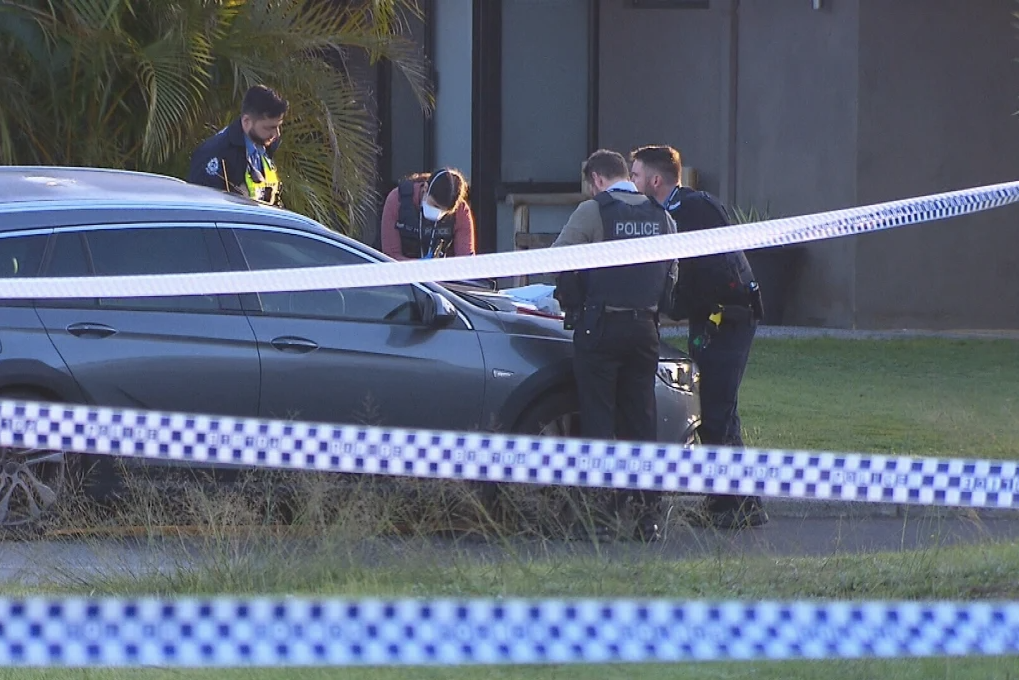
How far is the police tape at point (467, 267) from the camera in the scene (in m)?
5.29

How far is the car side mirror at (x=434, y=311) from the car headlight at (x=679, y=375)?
1.15 meters

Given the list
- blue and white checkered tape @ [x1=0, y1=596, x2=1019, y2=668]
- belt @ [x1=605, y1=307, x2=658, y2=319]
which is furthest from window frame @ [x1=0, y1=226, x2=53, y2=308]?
blue and white checkered tape @ [x1=0, y1=596, x2=1019, y2=668]

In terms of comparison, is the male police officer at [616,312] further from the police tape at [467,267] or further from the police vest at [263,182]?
the police vest at [263,182]

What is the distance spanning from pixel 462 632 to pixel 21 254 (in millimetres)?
4671

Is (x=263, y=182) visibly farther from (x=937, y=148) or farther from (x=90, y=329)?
(x=937, y=148)

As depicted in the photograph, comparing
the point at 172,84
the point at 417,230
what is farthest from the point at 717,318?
the point at 172,84

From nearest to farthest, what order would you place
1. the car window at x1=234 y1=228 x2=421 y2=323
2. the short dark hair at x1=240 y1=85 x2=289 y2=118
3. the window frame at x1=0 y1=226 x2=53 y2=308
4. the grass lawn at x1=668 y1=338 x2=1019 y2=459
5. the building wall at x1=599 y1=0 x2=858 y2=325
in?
the window frame at x1=0 y1=226 x2=53 y2=308, the car window at x1=234 y1=228 x2=421 y2=323, the short dark hair at x1=240 y1=85 x2=289 y2=118, the grass lawn at x1=668 y1=338 x2=1019 y2=459, the building wall at x1=599 y1=0 x2=858 y2=325

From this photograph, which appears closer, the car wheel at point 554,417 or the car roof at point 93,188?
the car roof at point 93,188

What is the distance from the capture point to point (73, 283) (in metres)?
5.32

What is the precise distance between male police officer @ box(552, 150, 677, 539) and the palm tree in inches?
183

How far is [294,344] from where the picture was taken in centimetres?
739

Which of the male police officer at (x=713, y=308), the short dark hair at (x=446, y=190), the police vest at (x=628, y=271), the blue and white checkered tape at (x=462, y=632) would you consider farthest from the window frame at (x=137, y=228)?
the blue and white checkered tape at (x=462, y=632)

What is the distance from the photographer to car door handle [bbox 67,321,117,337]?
23.4 feet

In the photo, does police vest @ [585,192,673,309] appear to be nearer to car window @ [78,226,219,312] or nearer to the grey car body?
the grey car body
